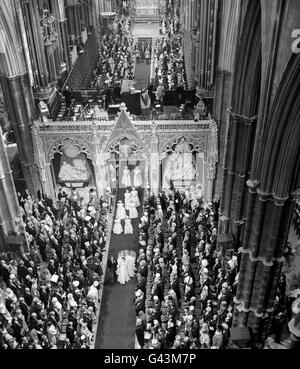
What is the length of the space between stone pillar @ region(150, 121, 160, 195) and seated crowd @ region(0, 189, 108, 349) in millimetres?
3383

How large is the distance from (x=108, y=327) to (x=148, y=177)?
10963 millimetres

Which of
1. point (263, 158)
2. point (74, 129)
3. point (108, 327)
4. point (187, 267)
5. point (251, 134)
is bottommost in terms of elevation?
point (108, 327)

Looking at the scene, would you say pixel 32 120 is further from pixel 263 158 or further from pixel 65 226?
pixel 263 158

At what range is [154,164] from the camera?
2803 centimetres

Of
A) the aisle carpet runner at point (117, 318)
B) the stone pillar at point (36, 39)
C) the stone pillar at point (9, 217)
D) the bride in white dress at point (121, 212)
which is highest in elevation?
the stone pillar at point (36, 39)

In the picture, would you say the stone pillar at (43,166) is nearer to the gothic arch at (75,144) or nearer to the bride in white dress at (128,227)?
the gothic arch at (75,144)

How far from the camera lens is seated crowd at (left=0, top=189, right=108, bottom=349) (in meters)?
18.7

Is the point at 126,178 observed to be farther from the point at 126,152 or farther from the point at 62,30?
the point at 62,30

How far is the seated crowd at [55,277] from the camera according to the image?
61.2 feet

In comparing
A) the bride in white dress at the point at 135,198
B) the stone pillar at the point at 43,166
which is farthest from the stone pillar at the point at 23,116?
the bride in white dress at the point at 135,198

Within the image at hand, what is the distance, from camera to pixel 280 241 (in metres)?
16.7

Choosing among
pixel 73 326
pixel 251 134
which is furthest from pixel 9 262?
pixel 251 134

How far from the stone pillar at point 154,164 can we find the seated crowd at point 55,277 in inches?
133

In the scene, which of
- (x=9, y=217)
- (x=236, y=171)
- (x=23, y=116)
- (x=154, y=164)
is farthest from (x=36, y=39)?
(x=236, y=171)
